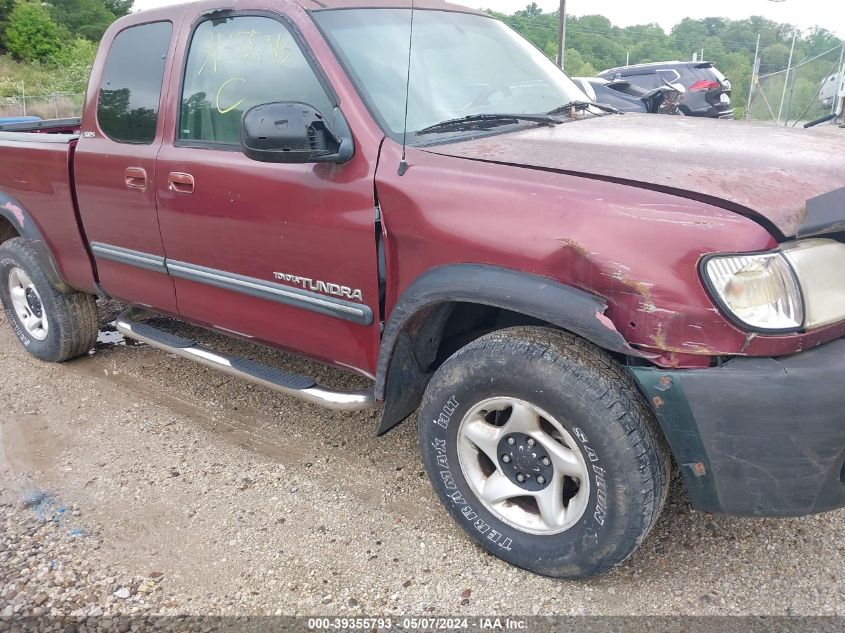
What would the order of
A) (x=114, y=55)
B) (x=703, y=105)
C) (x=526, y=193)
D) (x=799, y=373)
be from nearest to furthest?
(x=799, y=373) < (x=526, y=193) < (x=114, y=55) < (x=703, y=105)

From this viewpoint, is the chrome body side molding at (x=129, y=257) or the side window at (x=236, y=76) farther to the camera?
the chrome body side molding at (x=129, y=257)

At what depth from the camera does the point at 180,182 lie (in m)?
3.06

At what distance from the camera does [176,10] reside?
326 centimetres

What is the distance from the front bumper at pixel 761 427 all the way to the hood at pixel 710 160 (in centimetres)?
38

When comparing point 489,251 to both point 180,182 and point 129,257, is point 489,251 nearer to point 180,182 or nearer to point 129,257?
point 180,182

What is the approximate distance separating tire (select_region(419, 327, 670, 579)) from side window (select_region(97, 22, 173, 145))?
1977 mm

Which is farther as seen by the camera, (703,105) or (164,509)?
(703,105)

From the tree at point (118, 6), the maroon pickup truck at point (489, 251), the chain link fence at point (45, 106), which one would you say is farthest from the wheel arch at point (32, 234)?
the tree at point (118, 6)

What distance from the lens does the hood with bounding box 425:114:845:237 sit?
6.30 ft

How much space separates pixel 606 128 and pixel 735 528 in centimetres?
160

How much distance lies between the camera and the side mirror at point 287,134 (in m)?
2.35

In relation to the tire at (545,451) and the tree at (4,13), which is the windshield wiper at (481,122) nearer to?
the tire at (545,451)

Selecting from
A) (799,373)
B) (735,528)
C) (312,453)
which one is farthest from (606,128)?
(312,453)

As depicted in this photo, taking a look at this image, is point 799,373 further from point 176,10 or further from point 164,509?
point 176,10
